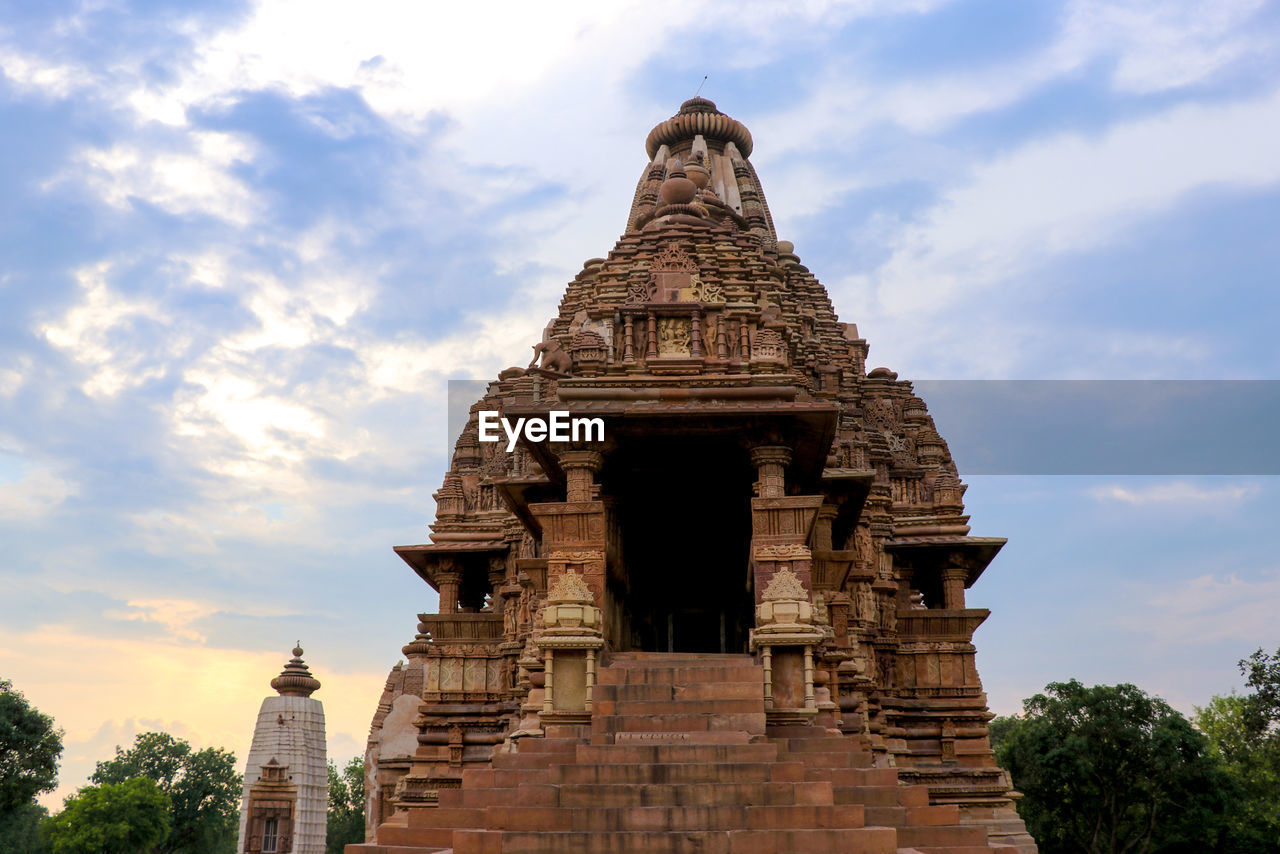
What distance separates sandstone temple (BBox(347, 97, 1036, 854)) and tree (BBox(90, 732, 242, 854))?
37.2m

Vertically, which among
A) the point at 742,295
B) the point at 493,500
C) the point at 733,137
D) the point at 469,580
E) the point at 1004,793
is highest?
the point at 733,137

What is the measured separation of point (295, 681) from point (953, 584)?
18.7m

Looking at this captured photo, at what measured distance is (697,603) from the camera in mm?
17688

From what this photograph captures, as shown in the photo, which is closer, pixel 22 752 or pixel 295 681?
pixel 295 681

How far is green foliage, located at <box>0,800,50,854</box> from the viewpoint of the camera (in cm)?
3916

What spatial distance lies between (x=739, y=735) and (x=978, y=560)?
12985mm

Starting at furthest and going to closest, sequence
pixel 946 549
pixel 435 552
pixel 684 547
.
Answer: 1. pixel 435 552
2. pixel 946 549
3. pixel 684 547

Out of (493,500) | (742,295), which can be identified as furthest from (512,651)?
(742,295)

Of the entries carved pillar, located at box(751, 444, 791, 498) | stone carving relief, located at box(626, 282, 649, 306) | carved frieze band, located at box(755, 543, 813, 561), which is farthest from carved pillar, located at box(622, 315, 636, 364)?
carved frieze band, located at box(755, 543, 813, 561)

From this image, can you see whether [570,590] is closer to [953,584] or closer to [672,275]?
[672,275]

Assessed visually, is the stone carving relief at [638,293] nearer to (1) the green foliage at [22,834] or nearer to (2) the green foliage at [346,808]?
(1) the green foliage at [22,834]

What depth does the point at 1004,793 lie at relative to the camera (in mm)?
18156

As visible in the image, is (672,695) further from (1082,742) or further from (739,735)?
(1082,742)

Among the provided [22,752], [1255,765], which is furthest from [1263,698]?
[22,752]
